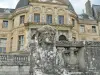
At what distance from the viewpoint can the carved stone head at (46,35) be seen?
4.77m

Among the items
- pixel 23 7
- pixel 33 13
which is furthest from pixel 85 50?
pixel 23 7

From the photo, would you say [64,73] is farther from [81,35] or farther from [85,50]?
[81,35]

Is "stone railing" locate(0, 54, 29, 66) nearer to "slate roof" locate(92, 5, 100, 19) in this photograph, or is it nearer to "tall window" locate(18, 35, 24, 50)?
"tall window" locate(18, 35, 24, 50)

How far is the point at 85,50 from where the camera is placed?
5457 millimetres

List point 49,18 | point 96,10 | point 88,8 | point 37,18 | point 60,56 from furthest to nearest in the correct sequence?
point 88,8, point 96,10, point 49,18, point 37,18, point 60,56

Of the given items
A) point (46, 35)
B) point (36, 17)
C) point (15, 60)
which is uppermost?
point (36, 17)

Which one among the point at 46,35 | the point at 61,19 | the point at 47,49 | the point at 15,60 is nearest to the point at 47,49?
the point at 47,49

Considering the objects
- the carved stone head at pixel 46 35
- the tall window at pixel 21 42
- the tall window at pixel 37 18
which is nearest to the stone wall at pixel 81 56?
the carved stone head at pixel 46 35

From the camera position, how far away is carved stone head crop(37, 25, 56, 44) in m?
4.77

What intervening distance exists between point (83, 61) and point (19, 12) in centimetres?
2432

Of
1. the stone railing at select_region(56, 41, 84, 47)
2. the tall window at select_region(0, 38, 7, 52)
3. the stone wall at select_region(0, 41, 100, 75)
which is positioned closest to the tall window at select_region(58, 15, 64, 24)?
the tall window at select_region(0, 38, 7, 52)

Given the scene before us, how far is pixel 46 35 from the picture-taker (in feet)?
15.8

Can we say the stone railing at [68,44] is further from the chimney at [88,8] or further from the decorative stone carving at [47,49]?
the chimney at [88,8]

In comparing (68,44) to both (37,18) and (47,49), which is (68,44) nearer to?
(47,49)
